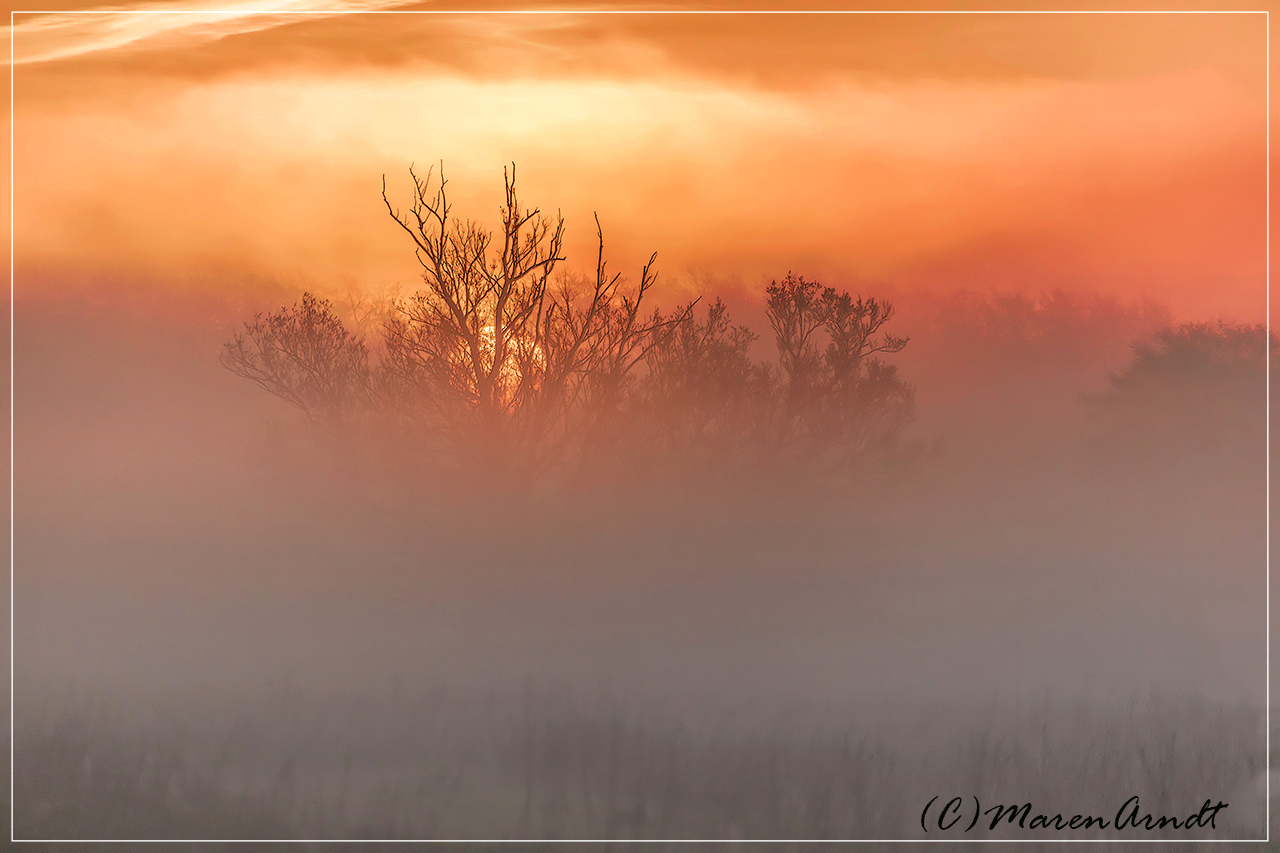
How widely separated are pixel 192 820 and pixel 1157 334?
344 inches

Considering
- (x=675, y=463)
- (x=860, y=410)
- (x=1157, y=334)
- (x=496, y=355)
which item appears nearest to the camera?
(x=1157, y=334)

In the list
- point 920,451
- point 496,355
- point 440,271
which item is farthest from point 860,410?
point 440,271

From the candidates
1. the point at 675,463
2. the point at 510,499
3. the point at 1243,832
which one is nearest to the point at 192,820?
the point at 510,499

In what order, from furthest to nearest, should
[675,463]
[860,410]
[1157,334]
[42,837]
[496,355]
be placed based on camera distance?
[860,410]
[675,463]
[496,355]
[1157,334]
[42,837]

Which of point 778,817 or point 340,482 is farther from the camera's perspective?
point 340,482

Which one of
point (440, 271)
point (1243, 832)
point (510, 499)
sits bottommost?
point (1243, 832)

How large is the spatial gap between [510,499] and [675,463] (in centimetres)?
223

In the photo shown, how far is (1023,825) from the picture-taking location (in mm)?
5699

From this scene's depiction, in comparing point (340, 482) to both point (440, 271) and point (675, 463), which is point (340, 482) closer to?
point (440, 271)

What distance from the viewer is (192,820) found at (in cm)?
575

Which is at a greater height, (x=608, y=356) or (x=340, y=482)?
(x=608, y=356)

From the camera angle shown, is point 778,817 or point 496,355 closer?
point 778,817

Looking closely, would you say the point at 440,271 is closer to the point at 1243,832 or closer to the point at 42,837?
the point at 42,837

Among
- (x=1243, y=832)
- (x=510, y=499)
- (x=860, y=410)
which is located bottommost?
(x=1243, y=832)
